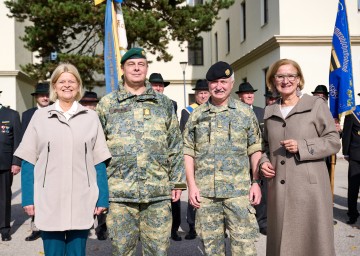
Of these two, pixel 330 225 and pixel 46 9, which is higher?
pixel 46 9

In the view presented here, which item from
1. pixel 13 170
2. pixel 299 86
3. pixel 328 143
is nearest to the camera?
pixel 328 143

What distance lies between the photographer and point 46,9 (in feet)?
49.4

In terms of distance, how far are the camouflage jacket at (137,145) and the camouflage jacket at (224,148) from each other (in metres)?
0.31

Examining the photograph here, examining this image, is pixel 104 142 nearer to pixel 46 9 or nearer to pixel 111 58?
pixel 111 58

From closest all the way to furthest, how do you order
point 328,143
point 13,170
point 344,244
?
point 328,143, point 344,244, point 13,170

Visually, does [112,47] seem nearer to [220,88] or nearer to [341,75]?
[220,88]

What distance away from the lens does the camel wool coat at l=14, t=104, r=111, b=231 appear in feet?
10.6

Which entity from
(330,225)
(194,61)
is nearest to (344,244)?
(330,225)

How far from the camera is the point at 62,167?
10.6 ft

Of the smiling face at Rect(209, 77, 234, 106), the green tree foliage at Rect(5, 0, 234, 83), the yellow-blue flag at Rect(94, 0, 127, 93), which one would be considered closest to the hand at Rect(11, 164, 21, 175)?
the yellow-blue flag at Rect(94, 0, 127, 93)

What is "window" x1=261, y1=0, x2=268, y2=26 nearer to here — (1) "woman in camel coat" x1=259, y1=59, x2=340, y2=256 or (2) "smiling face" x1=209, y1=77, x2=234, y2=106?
(2) "smiling face" x1=209, y1=77, x2=234, y2=106

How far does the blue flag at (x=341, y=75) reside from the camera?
6605 mm

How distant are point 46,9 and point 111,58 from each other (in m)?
10.4

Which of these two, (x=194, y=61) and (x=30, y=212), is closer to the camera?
(x=30, y=212)
